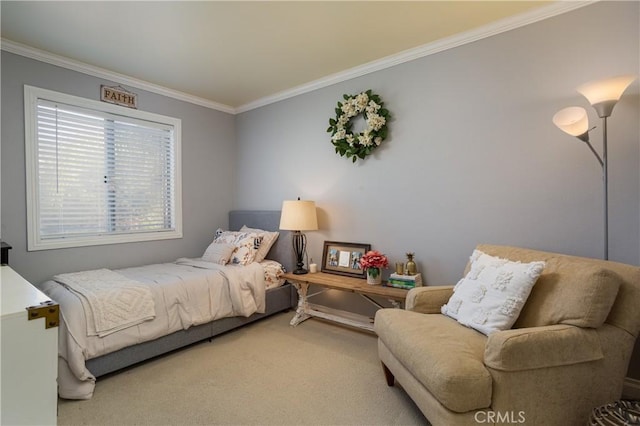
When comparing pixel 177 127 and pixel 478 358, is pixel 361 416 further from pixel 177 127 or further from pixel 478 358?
pixel 177 127

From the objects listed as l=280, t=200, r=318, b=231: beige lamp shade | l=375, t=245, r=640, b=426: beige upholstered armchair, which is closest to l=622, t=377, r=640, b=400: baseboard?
l=375, t=245, r=640, b=426: beige upholstered armchair

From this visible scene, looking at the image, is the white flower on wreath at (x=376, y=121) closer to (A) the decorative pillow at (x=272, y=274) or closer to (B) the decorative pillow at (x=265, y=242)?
(B) the decorative pillow at (x=265, y=242)

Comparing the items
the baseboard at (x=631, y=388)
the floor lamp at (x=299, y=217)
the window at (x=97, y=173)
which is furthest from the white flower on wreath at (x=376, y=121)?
the baseboard at (x=631, y=388)

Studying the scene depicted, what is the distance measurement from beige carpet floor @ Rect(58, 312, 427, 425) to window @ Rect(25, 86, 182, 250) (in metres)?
1.58

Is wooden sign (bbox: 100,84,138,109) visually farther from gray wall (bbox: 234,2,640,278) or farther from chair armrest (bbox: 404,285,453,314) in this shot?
chair armrest (bbox: 404,285,453,314)

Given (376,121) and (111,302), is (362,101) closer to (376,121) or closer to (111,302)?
(376,121)

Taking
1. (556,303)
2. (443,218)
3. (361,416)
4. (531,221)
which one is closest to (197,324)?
(361,416)

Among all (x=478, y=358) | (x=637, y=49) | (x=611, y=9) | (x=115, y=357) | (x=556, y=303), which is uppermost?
(x=611, y=9)

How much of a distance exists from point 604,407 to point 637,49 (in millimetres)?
2093

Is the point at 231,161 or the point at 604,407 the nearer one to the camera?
the point at 604,407

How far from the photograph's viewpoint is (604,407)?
138cm

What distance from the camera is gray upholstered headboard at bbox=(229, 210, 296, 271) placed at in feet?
11.4

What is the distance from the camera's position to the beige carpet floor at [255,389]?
1780 millimetres

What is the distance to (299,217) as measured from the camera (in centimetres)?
317
